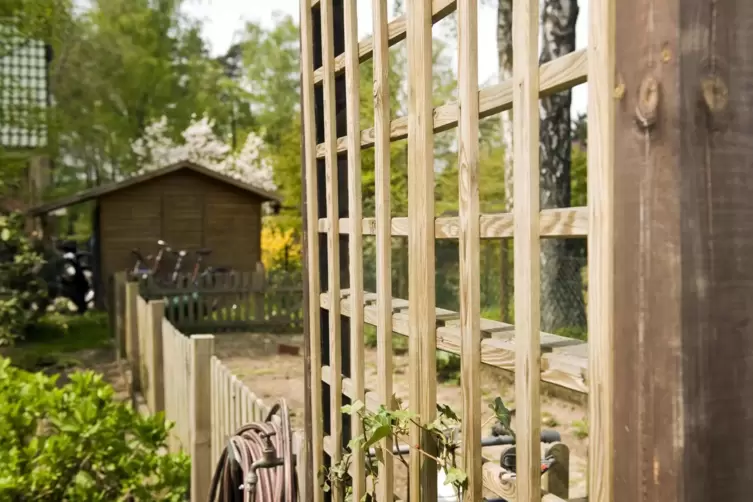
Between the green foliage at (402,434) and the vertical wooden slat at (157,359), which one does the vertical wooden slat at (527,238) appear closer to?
the green foliage at (402,434)

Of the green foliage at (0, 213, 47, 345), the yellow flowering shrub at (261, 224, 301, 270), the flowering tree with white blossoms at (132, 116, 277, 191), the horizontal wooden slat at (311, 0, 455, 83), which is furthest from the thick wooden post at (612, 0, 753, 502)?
the flowering tree with white blossoms at (132, 116, 277, 191)

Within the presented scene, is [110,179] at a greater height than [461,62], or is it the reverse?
[110,179]

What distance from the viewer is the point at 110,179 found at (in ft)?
138

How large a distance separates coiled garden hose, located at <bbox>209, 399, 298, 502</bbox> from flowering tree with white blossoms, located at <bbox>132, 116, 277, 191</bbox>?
32980 millimetres

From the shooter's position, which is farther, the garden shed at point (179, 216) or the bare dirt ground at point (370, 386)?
the garden shed at point (179, 216)

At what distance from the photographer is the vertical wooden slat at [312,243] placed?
2967mm

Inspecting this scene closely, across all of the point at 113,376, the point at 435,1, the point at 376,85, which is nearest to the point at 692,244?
the point at 435,1

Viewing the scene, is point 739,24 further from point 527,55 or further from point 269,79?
point 269,79

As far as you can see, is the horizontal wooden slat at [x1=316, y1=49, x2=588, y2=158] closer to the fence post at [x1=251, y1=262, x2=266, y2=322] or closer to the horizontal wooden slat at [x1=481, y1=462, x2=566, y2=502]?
the horizontal wooden slat at [x1=481, y1=462, x2=566, y2=502]

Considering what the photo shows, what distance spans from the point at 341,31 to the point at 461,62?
1132 mm

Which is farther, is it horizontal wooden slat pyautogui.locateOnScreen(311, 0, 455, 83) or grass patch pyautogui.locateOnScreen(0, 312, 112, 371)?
grass patch pyautogui.locateOnScreen(0, 312, 112, 371)

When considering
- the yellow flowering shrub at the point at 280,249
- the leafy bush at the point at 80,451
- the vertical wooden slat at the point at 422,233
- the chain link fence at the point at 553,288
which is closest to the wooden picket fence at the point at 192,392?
the leafy bush at the point at 80,451

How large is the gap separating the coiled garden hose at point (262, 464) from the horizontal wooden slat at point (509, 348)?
45.2 inches

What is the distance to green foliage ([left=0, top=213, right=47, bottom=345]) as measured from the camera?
11570 millimetres
